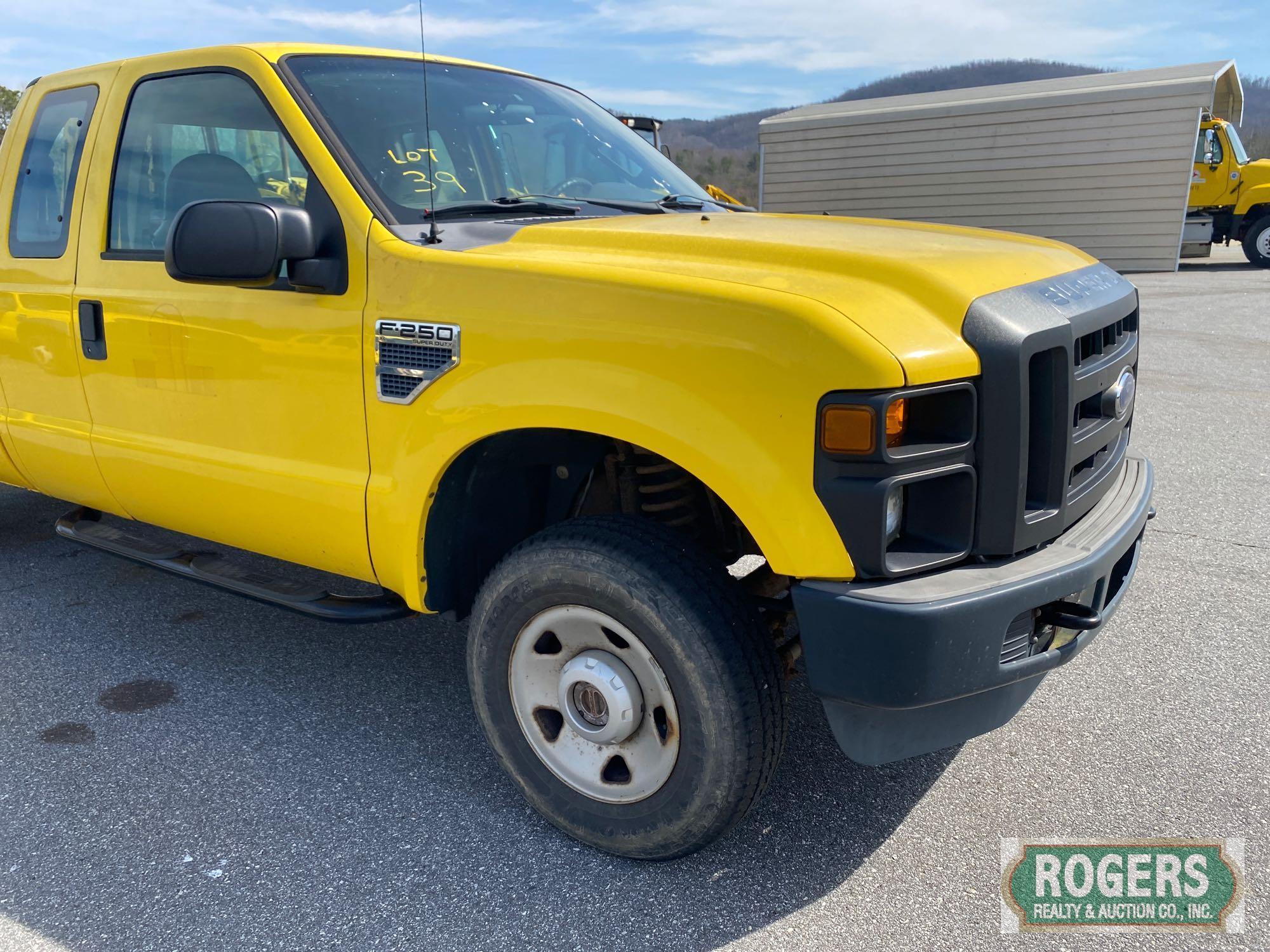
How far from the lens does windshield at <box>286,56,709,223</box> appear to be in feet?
9.16

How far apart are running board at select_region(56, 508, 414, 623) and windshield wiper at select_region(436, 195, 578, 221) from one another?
3.67 feet

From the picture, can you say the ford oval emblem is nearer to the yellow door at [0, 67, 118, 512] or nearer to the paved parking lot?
the paved parking lot

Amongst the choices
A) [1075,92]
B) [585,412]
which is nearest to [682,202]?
[585,412]

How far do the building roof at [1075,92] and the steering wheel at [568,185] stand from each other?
17.9m

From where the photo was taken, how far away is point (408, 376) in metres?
2.50

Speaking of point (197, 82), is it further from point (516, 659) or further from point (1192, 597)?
point (1192, 597)

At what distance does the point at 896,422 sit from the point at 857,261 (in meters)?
0.44

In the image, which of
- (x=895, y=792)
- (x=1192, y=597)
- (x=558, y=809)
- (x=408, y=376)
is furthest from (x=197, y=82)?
(x=1192, y=597)

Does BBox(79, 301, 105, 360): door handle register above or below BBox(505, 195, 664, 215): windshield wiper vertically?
below

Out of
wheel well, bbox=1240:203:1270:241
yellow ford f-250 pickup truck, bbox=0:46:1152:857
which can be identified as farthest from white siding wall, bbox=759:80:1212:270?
yellow ford f-250 pickup truck, bbox=0:46:1152:857

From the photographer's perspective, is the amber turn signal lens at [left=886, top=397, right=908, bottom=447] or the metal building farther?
the metal building

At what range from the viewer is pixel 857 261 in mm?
2219

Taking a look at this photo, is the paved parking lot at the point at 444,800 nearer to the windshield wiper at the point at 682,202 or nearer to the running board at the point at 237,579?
the running board at the point at 237,579

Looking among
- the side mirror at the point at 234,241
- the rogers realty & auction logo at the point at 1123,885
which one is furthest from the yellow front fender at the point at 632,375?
the rogers realty & auction logo at the point at 1123,885
